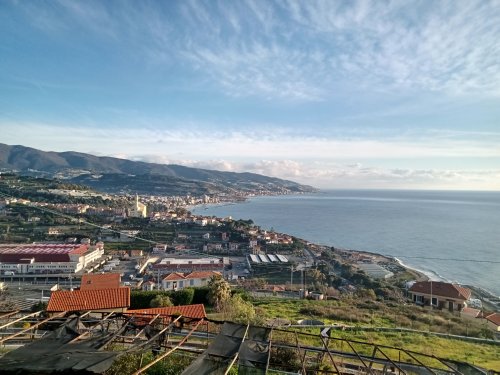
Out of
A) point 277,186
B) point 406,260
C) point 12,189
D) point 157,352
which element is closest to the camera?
point 157,352

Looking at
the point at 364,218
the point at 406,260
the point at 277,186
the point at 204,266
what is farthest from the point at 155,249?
the point at 277,186

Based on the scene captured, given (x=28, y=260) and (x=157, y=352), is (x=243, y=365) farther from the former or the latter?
(x=28, y=260)

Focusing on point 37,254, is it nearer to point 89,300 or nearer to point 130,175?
point 89,300

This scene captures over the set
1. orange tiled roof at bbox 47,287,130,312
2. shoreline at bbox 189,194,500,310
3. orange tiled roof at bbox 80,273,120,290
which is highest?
orange tiled roof at bbox 47,287,130,312

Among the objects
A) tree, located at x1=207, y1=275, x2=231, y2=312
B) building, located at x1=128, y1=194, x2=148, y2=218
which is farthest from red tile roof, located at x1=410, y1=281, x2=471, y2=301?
building, located at x1=128, y1=194, x2=148, y2=218

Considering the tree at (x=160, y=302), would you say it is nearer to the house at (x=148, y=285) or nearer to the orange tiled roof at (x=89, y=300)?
the orange tiled roof at (x=89, y=300)

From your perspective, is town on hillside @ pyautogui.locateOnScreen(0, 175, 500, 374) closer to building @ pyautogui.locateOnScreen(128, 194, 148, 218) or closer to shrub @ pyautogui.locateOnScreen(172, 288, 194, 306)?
shrub @ pyautogui.locateOnScreen(172, 288, 194, 306)

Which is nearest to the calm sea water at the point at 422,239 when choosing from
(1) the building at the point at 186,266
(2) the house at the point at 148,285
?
(1) the building at the point at 186,266
